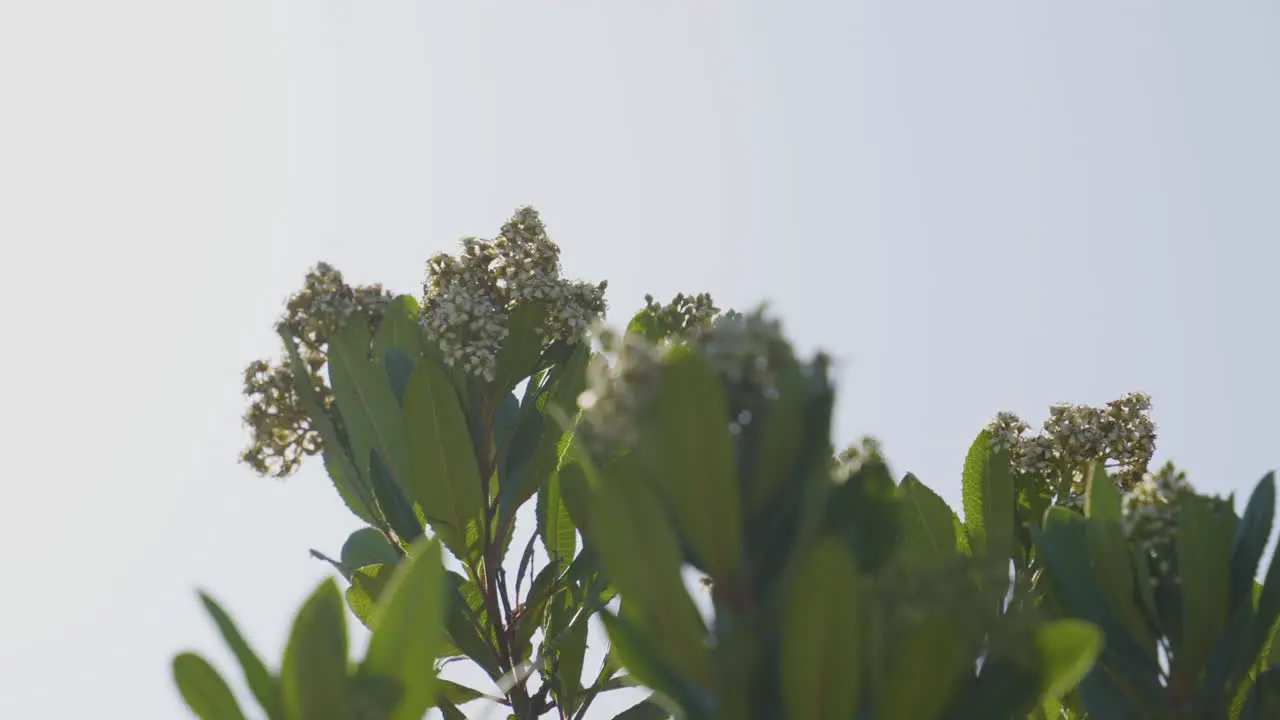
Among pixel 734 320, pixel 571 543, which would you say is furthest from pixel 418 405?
pixel 734 320

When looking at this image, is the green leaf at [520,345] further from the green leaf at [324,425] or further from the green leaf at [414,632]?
the green leaf at [414,632]

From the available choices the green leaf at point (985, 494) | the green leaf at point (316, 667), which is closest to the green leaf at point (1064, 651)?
the green leaf at point (316, 667)

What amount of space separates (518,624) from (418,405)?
1.26 meters

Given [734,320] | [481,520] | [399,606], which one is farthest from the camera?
[481,520]

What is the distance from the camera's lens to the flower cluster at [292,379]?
5.84 m

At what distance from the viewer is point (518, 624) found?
5.91m

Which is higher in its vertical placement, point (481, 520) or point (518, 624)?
point (481, 520)

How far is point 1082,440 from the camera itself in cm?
616

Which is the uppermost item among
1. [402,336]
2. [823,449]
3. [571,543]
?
[402,336]

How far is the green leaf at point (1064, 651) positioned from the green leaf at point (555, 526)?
3.49 m

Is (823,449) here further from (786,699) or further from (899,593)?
(786,699)

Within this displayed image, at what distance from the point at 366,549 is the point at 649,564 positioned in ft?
12.6

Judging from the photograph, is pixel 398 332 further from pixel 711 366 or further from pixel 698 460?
pixel 698 460

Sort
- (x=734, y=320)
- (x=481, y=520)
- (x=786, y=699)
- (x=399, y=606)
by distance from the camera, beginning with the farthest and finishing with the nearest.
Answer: (x=481, y=520)
(x=734, y=320)
(x=399, y=606)
(x=786, y=699)
